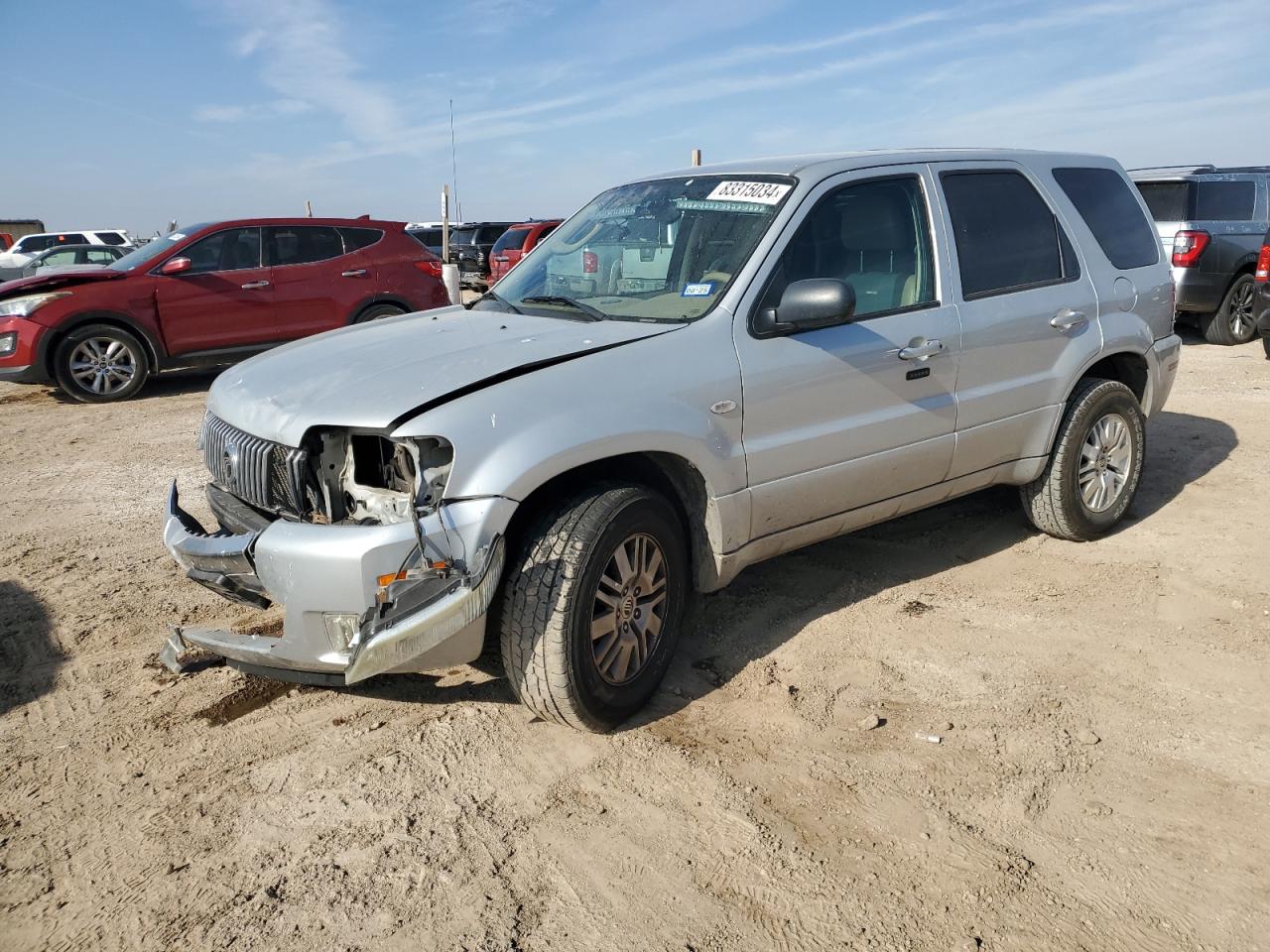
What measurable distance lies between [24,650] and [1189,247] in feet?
37.7

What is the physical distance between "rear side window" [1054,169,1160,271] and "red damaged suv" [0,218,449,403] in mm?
7556

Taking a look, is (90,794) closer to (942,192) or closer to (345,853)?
(345,853)

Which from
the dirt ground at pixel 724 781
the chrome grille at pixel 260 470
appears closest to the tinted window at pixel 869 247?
the dirt ground at pixel 724 781

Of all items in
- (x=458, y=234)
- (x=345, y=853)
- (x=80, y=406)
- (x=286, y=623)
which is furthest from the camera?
(x=458, y=234)

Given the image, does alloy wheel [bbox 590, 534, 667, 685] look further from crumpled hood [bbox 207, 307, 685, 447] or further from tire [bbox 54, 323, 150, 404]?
tire [bbox 54, 323, 150, 404]

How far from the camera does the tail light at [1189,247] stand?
11.1m

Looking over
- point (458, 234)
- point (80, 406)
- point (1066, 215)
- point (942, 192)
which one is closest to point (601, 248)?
point (942, 192)

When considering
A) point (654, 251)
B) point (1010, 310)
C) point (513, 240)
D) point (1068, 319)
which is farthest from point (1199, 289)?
point (513, 240)

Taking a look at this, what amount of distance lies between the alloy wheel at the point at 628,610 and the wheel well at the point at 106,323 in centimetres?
814

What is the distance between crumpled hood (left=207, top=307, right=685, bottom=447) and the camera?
3098 millimetres

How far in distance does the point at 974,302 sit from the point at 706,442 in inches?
62.9

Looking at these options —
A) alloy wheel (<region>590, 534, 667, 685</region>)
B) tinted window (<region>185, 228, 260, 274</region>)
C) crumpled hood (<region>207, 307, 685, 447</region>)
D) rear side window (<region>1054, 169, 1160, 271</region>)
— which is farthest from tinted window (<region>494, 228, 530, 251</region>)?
alloy wheel (<region>590, 534, 667, 685</region>)

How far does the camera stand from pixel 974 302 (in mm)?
4316

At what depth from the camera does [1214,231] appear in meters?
11.2
